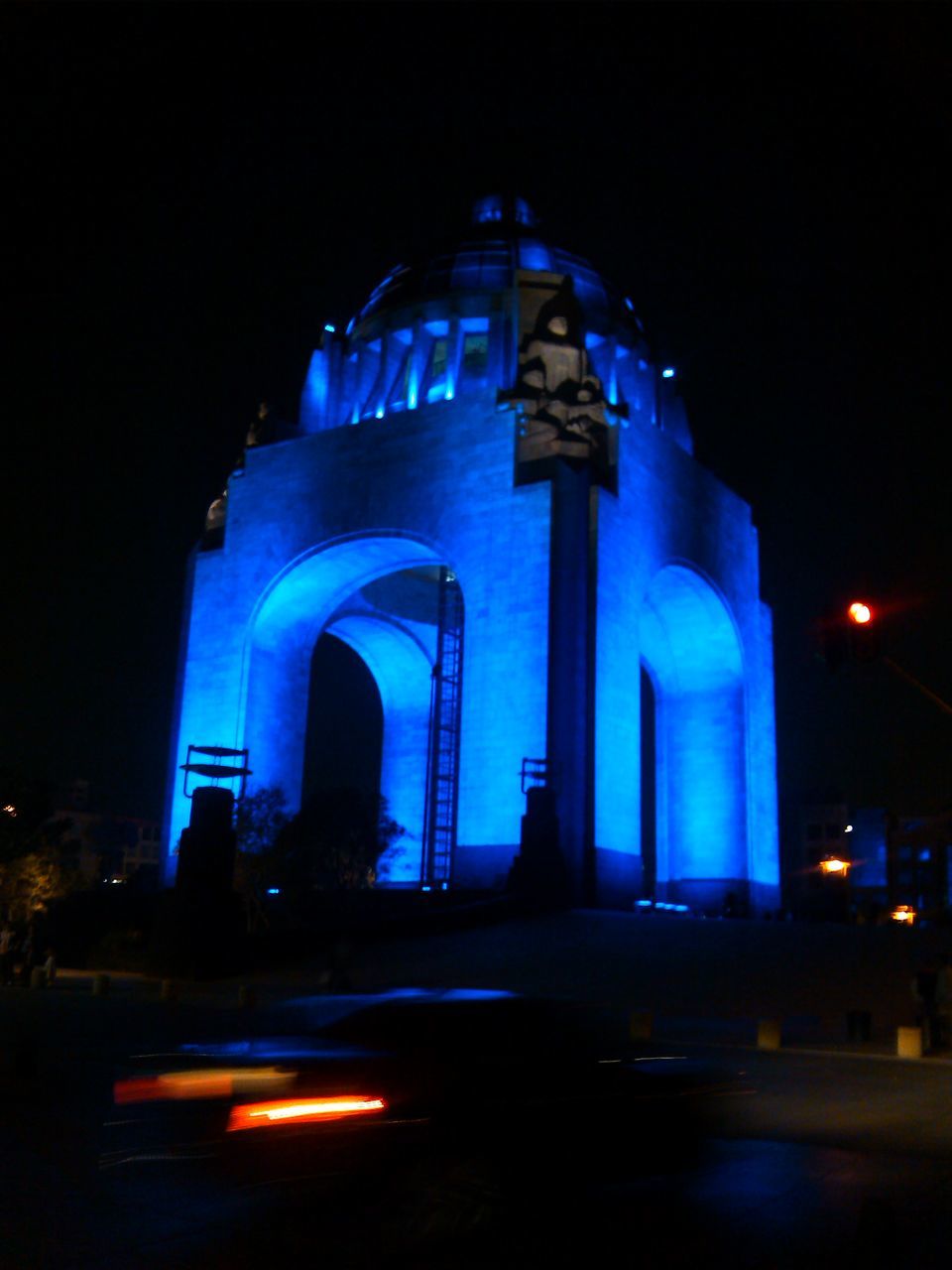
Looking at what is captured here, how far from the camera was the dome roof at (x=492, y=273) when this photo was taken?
47656 millimetres

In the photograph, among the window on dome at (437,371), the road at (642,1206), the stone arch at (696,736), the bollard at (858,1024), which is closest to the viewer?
the road at (642,1206)

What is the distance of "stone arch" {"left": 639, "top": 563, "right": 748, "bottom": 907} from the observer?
4384 centimetres

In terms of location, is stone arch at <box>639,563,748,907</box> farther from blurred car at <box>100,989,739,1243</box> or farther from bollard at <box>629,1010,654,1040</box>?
blurred car at <box>100,989,739,1243</box>

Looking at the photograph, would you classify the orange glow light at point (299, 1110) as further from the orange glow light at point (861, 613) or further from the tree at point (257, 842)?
the tree at point (257, 842)

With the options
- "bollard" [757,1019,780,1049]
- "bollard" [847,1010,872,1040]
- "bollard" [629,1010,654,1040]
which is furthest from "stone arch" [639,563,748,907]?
"bollard" [629,1010,654,1040]

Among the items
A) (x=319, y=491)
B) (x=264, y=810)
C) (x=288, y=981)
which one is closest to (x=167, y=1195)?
(x=288, y=981)

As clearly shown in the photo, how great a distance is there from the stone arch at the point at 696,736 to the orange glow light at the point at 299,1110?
37.5 m

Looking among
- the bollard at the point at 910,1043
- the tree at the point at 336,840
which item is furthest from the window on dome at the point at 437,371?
the bollard at the point at 910,1043

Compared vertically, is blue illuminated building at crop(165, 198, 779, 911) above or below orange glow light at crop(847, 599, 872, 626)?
above

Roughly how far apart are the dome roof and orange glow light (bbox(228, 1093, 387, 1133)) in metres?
42.8

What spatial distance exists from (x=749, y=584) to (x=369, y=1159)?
141 feet

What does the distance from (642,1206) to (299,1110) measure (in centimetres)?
181

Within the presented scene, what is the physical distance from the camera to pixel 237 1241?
5621 millimetres

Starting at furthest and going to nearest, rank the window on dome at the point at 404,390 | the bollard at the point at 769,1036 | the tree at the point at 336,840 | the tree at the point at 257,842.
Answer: the window on dome at the point at 404,390, the tree at the point at 336,840, the tree at the point at 257,842, the bollard at the point at 769,1036
